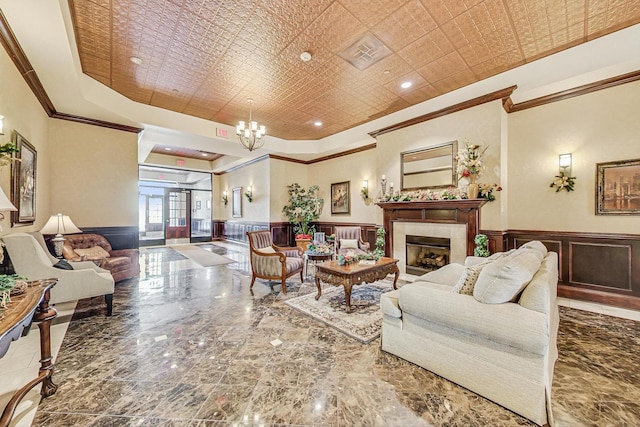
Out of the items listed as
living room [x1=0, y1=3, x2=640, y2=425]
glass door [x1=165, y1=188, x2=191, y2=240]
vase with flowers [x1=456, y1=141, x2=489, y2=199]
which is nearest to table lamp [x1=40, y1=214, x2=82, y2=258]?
living room [x1=0, y1=3, x2=640, y2=425]

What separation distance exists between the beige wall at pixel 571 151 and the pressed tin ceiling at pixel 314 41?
3.57 ft

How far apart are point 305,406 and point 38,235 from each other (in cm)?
416

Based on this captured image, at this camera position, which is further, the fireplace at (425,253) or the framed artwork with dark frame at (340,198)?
the framed artwork with dark frame at (340,198)

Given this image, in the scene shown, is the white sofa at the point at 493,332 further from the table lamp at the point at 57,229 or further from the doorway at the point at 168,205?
the doorway at the point at 168,205

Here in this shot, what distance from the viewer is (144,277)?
523 cm

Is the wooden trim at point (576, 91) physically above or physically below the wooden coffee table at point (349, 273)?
above

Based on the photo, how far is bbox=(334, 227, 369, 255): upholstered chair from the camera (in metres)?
6.01

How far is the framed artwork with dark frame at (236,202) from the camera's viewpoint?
386 inches

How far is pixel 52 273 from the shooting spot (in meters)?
2.84

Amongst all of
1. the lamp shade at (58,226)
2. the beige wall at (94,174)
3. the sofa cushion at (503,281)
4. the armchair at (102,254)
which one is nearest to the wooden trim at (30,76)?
the beige wall at (94,174)

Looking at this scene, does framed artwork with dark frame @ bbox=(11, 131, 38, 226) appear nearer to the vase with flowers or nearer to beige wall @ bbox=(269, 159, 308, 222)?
beige wall @ bbox=(269, 159, 308, 222)

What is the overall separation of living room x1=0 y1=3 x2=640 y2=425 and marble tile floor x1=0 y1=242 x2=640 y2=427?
59 millimetres

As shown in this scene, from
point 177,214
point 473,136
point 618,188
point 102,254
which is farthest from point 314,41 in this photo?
point 177,214

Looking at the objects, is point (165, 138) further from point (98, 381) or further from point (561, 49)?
point (561, 49)
